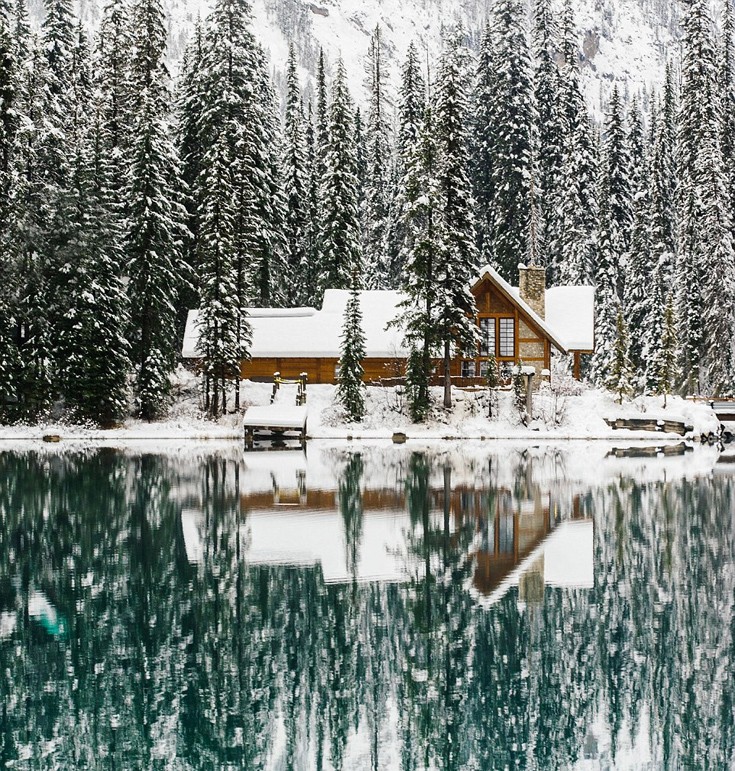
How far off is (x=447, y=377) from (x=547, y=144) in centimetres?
2444

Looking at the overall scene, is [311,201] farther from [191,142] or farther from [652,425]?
[652,425]

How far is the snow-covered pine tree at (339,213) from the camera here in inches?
2283

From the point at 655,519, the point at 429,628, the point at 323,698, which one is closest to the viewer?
the point at 323,698

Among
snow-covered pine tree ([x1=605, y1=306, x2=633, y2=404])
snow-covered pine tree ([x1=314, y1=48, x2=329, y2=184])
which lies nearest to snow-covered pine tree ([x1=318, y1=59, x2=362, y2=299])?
snow-covered pine tree ([x1=314, y1=48, x2=329, y2=184])

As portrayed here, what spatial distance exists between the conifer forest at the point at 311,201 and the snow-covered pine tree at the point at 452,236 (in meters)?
0.10

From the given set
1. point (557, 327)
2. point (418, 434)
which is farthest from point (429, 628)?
point (557, 327)

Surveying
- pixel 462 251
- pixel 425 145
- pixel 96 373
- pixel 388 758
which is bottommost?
pixel 388 758

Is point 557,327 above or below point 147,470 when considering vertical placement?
above

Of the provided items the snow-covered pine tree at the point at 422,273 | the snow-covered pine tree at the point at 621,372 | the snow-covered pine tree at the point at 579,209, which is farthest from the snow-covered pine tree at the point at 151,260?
the snow-covered pine tree at the point at 579,209

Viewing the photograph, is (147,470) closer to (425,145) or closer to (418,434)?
(418,434)

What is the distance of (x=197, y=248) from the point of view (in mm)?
50031

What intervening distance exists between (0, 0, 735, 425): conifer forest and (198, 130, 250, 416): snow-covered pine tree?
11cm

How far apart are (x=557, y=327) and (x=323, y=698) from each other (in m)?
44.5

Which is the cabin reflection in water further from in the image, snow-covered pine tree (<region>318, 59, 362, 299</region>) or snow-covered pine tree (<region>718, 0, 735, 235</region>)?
snow-covered pine tree (<region>718, 0, 735, 235</region>)
